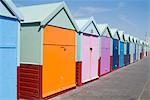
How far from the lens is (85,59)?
13.4m

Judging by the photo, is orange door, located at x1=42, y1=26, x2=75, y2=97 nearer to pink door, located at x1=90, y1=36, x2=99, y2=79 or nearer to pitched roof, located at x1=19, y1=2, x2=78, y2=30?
pitched roof, located at x1=19, y1=2, x2=78, y2=30

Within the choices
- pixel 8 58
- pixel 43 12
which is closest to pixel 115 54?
pixel 43 12

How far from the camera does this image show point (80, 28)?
492 inches

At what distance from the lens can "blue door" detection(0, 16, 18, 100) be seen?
704cm

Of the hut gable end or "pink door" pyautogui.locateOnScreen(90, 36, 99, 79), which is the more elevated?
the hut gable end

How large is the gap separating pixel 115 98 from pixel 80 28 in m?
4.52

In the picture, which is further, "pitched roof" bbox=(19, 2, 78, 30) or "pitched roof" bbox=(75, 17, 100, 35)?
"pitched roof" bbox=(75, 17, 100, 35)

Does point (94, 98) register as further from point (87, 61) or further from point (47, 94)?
point (87, 61)

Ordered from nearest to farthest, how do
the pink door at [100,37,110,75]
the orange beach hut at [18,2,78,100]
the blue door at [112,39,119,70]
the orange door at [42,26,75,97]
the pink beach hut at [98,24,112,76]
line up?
the orange beach hut at [18,2,78,100] → the orange door at [42,26,75,97] → the pink beach hut at [98,24,112,76] → the pink door at [100,37,110,75] → the blue door at [112,39,119,70]

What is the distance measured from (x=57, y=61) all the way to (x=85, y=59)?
362cm

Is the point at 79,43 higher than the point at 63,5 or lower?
lower

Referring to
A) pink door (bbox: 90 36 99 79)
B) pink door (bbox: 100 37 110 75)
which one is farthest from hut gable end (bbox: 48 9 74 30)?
pink door (bbox: 100 37 110 75)

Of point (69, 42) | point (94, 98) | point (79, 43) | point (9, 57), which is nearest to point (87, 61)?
point (79, 43)

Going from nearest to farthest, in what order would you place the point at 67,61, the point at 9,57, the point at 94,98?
1. the point at 9,57
2. the point at 94,98
3. the point at 67,61
